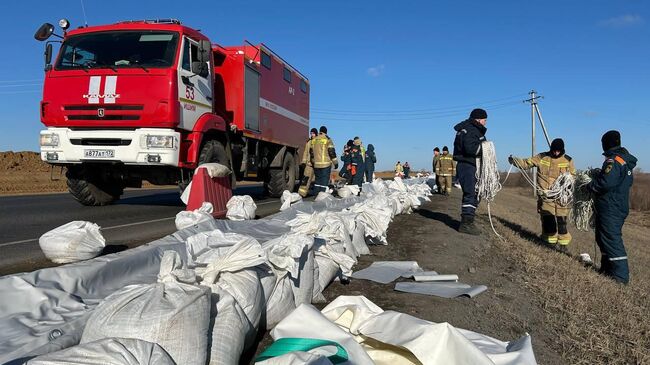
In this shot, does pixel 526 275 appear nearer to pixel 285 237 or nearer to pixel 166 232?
pixel 285 237

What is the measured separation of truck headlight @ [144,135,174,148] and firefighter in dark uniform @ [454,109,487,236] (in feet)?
14.2

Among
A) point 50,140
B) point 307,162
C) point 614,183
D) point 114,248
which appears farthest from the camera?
point 307,162

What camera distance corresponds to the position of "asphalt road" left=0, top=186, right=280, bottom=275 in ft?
15.5

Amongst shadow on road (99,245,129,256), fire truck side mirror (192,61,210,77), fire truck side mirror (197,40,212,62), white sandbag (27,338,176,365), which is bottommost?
shadow on road (99,245,129,256)

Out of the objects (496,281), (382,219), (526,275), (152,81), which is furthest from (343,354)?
(152,81)

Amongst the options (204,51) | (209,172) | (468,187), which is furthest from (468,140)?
(204,51)

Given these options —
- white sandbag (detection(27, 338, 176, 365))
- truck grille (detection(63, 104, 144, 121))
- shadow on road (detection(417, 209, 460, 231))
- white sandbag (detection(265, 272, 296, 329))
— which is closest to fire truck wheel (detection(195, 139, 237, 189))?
truck grille (detection(63, 104, 144, 121))

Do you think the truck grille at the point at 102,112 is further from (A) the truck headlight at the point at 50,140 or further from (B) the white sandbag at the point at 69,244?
(B) the white sandbag at the point at 69,244

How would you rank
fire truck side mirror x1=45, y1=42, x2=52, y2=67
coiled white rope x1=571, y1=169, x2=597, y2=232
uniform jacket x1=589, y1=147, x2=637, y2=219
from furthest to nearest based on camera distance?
fire truck side mirror x1=45, y1=42, x2=52, y2=67
coiled white rope x1=571, y1=169, x2=597, y2=232
uniform jacket x1=589, y1=147, x2=637, y2=219

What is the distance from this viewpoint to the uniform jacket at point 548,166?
284 inches

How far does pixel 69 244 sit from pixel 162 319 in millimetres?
2517

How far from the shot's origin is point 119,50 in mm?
7578

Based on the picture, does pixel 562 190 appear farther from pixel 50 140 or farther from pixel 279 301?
pixel 50 140

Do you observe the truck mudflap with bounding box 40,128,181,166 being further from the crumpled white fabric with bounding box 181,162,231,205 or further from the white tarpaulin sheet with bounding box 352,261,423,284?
the white tarpaulin sheet with bounding box 352,261,423,284
